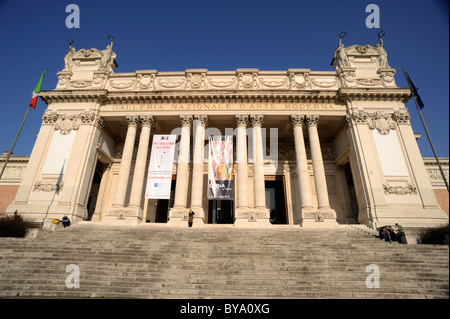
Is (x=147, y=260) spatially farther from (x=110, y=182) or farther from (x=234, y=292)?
(x=110, y=182)

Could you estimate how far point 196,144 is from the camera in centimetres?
1728

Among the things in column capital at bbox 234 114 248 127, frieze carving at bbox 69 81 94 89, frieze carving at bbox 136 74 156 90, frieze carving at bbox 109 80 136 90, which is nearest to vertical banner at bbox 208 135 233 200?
column capital at bbox 234 114 248 127

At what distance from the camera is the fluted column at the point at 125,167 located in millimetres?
16125

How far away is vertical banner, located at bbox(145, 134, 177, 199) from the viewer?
15.6 meters

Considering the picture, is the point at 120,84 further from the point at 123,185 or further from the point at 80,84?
the point at 123,185

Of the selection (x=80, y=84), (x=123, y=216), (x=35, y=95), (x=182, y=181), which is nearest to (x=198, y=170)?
(x=182, y=181)

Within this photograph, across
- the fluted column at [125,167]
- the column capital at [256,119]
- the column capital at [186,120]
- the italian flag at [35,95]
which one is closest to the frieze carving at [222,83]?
the column capital at [256,119]

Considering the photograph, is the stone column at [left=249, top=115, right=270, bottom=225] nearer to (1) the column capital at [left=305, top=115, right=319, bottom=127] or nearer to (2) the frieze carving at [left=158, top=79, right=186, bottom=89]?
(1) the column capital at [left=305, top=115, right=319, bottom=127]

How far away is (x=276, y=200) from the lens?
20516mm

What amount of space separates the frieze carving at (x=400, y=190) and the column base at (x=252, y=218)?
800 cm

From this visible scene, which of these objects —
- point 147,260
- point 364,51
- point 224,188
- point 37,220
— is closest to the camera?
point 147,260

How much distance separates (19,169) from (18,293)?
916 inches

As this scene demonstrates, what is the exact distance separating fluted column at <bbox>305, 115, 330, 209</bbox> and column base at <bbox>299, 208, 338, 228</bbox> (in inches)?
26.1
